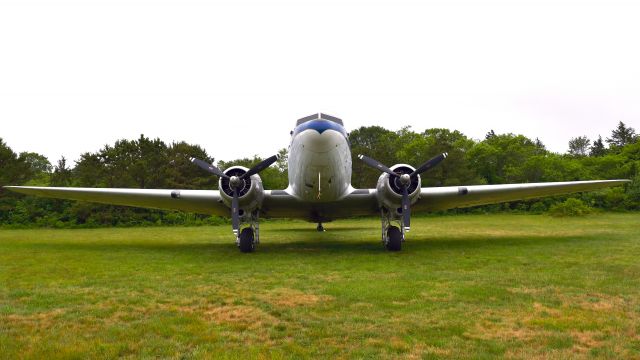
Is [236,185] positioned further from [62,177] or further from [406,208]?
[62,177]

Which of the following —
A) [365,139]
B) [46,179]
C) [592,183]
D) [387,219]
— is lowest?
[387,219]

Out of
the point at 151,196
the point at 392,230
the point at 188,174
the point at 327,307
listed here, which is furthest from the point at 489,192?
the point at 188,174

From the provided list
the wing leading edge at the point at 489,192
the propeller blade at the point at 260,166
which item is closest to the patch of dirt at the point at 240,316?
the propeller blade at the point at 260,166

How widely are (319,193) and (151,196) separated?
575cm

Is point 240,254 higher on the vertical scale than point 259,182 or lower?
lower

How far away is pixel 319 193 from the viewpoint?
13.4 metres

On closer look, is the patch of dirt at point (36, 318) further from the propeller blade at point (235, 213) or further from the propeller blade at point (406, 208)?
the propeller blade at point (406, 208)

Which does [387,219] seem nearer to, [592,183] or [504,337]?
[592,183]

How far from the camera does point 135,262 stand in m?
11.1

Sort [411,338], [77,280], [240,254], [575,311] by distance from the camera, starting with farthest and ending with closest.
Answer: [240,254] < [77,280] < [575,311] < [411,338]

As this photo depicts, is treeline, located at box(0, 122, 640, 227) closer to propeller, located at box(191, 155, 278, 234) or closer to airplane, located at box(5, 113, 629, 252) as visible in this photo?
airplane, located at box(5, 113, 629, 252)

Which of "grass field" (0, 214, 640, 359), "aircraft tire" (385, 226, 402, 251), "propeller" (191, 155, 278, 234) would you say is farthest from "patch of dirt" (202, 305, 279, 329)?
"aircraft tire" (385, 226, 402, 251)

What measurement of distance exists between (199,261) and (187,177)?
31141 mm

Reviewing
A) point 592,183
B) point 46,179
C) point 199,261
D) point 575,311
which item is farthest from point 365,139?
point 575,311
